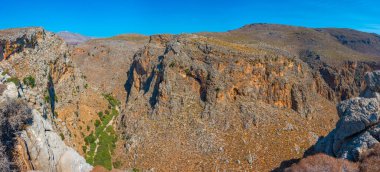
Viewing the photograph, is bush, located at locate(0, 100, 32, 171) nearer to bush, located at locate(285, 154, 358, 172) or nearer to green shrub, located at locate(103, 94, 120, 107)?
bush, located at locate(285, 154, 358, 172)

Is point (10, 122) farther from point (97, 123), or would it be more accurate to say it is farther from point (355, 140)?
point (355, 140)

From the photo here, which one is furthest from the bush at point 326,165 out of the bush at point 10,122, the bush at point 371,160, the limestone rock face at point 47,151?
the bush at point 10,122

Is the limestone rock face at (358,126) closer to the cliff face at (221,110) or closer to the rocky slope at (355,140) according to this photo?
the rocky slope at (355,140)

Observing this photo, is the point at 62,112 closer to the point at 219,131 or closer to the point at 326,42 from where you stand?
the point at 219,131

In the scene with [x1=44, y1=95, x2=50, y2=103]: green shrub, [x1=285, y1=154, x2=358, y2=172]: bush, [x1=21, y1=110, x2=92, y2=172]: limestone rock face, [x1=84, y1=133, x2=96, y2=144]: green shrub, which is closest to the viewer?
[x1=21, y1=110, x2=92, y2=172]: limestone rock face

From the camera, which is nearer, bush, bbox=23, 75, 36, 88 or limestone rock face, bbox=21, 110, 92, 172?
limestone rock face, bbox=21, 110, 92, 172

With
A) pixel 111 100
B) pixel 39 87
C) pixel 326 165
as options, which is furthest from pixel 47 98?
pixel 326 165

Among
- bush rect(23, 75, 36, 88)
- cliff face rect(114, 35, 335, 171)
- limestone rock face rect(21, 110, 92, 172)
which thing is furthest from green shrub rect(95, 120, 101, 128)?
limestone rock face rect(21, 110, 92, 172)
